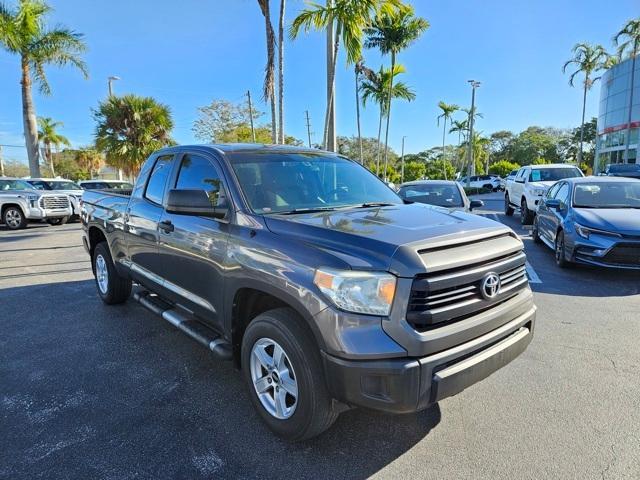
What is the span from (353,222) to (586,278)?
17.8ft

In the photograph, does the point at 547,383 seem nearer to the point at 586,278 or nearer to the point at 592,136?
the point at 586,278

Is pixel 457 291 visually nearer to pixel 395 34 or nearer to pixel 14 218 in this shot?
pixel 14 218

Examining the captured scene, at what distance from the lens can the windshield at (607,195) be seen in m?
7.06

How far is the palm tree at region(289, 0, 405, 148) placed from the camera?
34.6 feet

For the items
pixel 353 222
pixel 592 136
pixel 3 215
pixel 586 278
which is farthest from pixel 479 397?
pixel 592 136

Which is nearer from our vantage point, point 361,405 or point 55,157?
point 361,405

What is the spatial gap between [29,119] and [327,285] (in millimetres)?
21999

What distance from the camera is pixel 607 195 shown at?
7301 millimetres

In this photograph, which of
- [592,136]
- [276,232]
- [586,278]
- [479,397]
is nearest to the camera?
[276,232]

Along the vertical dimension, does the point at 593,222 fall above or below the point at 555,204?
below

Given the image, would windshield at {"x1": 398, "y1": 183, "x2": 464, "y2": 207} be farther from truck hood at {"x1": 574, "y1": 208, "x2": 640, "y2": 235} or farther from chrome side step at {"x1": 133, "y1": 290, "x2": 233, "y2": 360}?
chrome side step at {"x1": 133, "y1": 290, "x2": 233, "y2": 360}

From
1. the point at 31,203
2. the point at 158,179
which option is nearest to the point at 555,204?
the point at 158,179

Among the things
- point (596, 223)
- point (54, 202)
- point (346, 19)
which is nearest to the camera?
point (596, 223)

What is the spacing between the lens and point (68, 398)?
3271 mm
